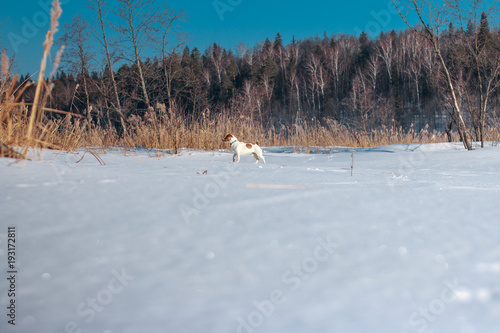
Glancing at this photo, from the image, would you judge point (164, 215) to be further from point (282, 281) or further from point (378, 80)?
point (378, 80)

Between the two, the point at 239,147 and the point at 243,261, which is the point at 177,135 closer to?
the point at 239,147

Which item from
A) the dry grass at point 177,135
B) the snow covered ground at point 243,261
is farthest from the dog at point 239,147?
the snow covered ground at point 243,261

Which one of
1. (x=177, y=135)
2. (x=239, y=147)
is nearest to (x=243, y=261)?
(x=239, y=147)

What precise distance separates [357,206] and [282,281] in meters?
0.49

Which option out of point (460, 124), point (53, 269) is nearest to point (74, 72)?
point (460, 124)

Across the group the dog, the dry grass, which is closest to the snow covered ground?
the dog

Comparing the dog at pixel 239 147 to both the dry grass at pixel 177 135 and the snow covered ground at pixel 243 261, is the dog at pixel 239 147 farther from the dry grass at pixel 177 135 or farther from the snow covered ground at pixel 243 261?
the snow covered ground at pixel 243 261

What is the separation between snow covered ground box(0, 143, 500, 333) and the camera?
1.70 ft

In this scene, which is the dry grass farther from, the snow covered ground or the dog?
the snow covered ground

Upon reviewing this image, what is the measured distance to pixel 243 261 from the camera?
0.67 m

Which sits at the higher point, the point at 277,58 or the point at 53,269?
the point at 277,58

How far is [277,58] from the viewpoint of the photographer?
4341 cm

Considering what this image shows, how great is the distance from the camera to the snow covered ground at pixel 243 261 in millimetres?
519

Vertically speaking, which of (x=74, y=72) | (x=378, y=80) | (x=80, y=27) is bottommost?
(x=74, y=72)
